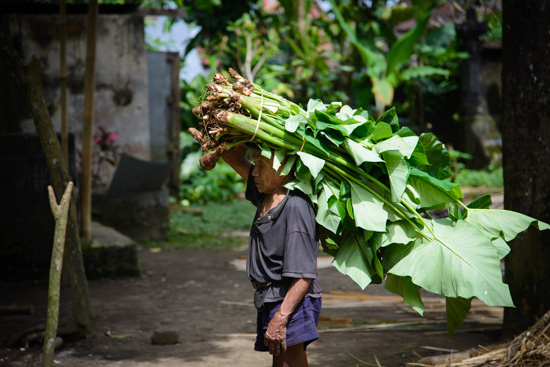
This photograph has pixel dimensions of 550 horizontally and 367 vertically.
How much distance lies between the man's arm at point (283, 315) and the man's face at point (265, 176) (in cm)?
41

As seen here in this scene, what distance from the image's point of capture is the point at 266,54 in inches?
483

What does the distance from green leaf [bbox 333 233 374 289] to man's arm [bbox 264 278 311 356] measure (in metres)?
0.18

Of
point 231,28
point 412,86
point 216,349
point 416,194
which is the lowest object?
point 216,349

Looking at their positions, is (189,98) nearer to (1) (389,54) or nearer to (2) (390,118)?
(1) (389,54)

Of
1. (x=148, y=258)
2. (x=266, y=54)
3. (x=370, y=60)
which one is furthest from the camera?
(x=266, y=54)

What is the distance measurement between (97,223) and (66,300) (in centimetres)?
→ 227

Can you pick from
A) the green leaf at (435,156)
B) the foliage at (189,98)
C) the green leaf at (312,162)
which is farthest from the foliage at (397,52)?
the green leaf at (312,162)

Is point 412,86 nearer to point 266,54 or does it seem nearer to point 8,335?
point 266,54

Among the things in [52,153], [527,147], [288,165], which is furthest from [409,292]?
[52,153]

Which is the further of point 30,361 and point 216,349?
point 216,349

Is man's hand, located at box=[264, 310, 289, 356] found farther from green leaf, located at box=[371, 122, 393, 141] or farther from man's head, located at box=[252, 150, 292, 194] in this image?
green leaf, located at box=[371, 122, 393, 141]

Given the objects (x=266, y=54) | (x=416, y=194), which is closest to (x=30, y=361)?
(x=416, y=194)

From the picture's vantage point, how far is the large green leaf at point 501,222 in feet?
8.48

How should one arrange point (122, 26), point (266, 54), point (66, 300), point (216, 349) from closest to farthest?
point (216, 349), point (66, 300), point (122, 26), point (266, 54)
